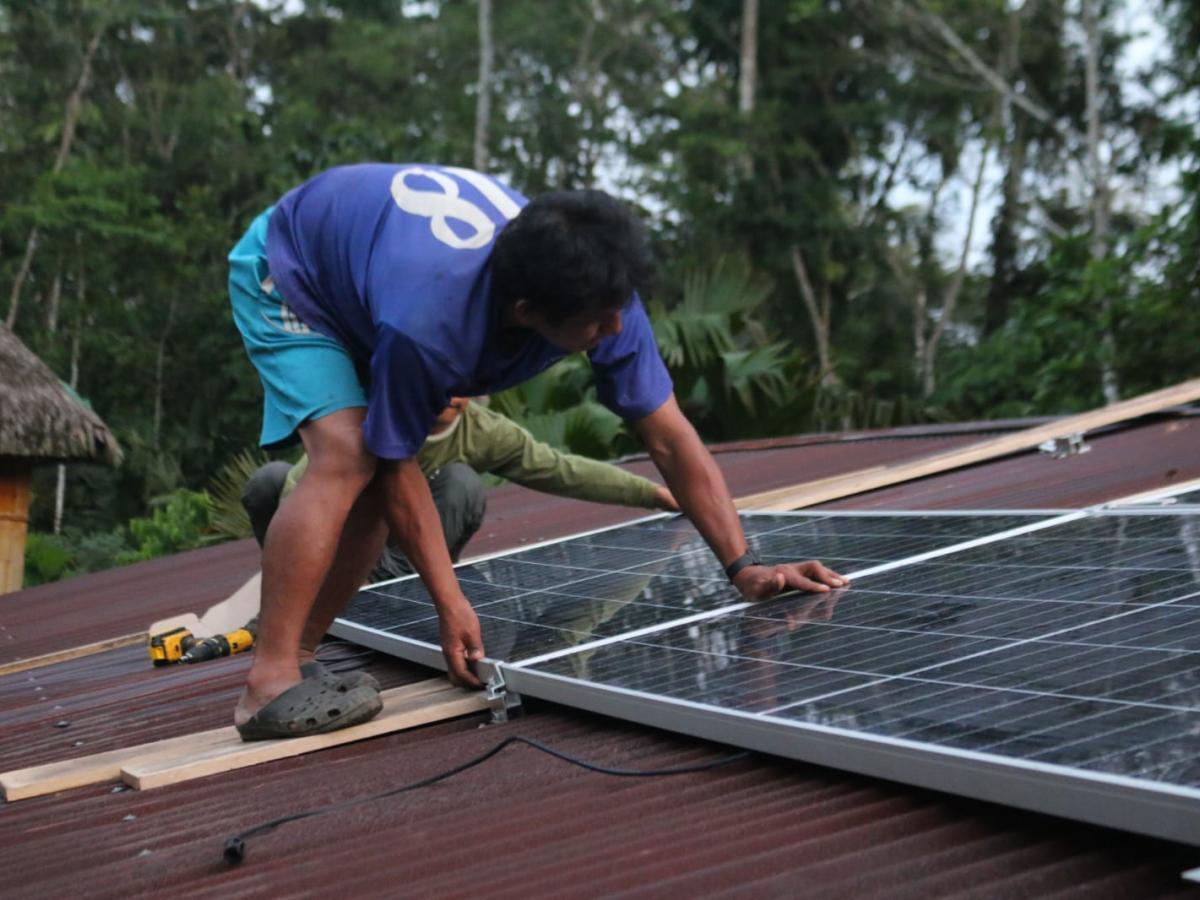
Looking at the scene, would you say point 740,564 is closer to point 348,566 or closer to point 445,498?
point 348,566

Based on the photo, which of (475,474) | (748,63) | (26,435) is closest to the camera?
(475,474)

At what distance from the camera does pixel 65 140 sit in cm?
2523

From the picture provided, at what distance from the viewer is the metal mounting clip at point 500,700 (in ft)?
9.43

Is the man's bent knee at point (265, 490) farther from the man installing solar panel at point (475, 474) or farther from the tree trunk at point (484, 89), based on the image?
the tree trunk at point (484, 89)

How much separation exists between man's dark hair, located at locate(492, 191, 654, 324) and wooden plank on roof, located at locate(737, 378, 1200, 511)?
289cm

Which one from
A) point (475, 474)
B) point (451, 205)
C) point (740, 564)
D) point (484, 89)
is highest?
point (484, 89)

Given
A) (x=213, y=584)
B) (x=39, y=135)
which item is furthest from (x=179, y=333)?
(x=213, y=584)

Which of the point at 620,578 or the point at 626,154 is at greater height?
the point at 626,154

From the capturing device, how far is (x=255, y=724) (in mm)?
2900

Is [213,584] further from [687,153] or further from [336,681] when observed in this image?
[687,153]

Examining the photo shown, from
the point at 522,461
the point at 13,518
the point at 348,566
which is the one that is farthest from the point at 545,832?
the point at 13,518

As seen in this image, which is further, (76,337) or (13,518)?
(76,337)

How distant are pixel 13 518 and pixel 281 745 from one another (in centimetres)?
1040

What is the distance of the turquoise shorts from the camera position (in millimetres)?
3074
